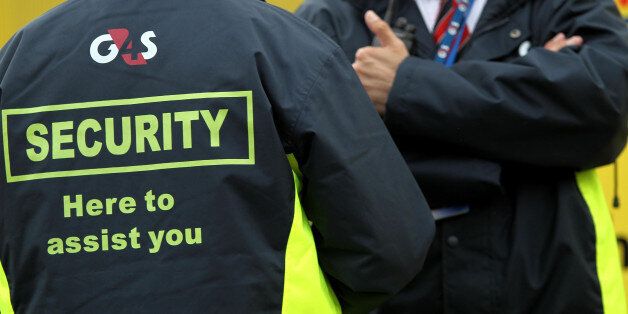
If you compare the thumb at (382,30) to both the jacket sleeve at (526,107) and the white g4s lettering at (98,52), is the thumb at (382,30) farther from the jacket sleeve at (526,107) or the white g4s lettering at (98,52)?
the white g4s lettering at (98,52)

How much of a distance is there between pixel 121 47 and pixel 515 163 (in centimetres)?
99

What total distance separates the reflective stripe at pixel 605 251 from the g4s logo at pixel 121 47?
1090 millimetres

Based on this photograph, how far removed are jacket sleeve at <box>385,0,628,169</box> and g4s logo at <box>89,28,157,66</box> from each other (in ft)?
2.40

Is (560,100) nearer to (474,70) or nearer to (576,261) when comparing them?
(474,70)

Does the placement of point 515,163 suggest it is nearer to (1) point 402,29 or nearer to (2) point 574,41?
(2) point 574,41

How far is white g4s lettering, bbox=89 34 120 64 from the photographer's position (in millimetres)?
1838

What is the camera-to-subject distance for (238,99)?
1790 millimetres

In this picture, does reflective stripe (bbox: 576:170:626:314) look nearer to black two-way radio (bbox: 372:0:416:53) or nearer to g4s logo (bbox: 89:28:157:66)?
black two-way radio (bbox: 372:0:416:53)

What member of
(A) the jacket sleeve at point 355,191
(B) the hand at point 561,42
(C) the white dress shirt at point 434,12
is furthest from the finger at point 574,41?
(A) the jacket sleeve at point 355,191

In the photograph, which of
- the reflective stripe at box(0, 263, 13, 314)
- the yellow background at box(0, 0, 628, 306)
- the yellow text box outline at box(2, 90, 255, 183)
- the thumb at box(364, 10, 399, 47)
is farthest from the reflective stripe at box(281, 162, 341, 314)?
the yellow background at box(0, 0, 628, 306)

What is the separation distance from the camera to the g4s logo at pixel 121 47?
1.83 meters

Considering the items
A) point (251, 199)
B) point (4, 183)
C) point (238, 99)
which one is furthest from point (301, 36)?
point (4, 183)

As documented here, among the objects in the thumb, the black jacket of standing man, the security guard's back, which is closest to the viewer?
the security guard's back

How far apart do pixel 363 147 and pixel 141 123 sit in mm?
395
